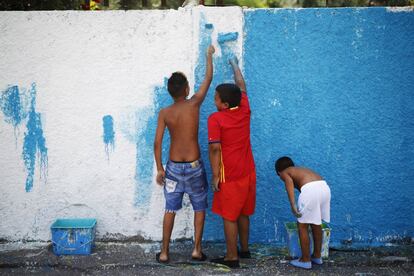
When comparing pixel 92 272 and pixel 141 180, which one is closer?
pixel 92 272

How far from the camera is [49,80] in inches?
167

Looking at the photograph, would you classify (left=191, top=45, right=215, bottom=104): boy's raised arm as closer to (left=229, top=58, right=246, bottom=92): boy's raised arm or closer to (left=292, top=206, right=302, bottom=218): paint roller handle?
(left=229, top=58, right=246, bottom=92): boy's raised arm

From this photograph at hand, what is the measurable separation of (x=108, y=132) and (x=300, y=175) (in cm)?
187

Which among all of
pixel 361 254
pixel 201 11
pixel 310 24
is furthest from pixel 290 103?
pixel 361 254

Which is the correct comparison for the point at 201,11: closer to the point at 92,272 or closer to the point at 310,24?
the point at 310,24

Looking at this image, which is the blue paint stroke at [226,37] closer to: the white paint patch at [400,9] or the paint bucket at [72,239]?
the white paint patch at [400,9]

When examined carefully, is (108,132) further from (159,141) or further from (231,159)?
(231,159)

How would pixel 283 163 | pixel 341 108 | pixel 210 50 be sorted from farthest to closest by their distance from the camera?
pixel 341 108, pixel 210 50, pixel 283 163

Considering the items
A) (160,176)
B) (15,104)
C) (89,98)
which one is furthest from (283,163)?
(15,104)

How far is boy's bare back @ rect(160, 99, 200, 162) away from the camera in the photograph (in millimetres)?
3893

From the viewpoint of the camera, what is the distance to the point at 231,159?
3801mm

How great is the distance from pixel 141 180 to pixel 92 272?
969 millimetres

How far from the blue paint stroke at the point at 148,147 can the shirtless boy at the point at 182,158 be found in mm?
310

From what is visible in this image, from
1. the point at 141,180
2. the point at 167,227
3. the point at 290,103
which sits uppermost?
the point at 290,103
